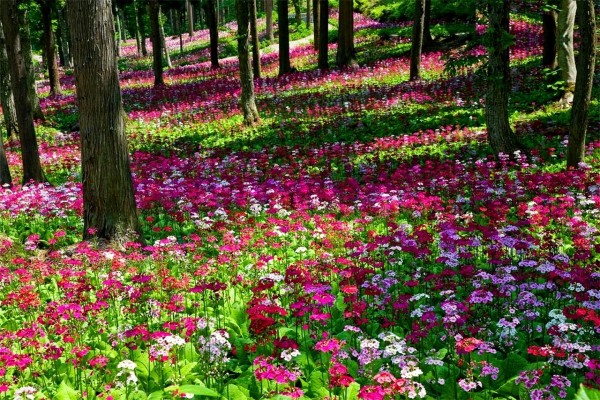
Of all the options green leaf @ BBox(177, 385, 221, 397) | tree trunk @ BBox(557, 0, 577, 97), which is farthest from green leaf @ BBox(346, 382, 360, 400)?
tree trunk @ BBox(557, 0, 577, 97)

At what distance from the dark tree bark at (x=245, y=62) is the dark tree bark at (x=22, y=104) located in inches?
269

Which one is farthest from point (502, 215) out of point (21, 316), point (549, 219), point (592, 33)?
point (21, 316)

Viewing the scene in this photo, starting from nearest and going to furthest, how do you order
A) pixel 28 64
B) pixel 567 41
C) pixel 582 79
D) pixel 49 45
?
pixel 582 79 < pixel 567 41 < pixel 28 64 < pixel 49 45

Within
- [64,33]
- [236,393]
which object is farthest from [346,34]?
[64,33]

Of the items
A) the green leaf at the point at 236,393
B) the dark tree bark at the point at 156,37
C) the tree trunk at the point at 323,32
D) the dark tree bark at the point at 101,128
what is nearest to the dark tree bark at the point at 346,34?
the tree trunk at the point at 323,32

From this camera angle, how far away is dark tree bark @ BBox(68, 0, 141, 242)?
7.36 metres

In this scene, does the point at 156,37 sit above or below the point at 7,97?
above

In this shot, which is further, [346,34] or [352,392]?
[346,34]

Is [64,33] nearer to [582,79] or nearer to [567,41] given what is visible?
[567,41]

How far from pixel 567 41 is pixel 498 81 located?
6.08 meters

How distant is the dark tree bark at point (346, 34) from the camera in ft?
85.9

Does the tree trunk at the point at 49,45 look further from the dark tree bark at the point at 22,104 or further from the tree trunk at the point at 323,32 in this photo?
the dark tree bark at the point at 22,104

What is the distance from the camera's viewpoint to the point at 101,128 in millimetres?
7629

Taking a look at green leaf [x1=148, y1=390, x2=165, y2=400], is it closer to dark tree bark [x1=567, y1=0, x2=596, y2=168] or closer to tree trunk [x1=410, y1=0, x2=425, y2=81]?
dark tree bark [x1=567, y1=0, x2=596, y2=168]
